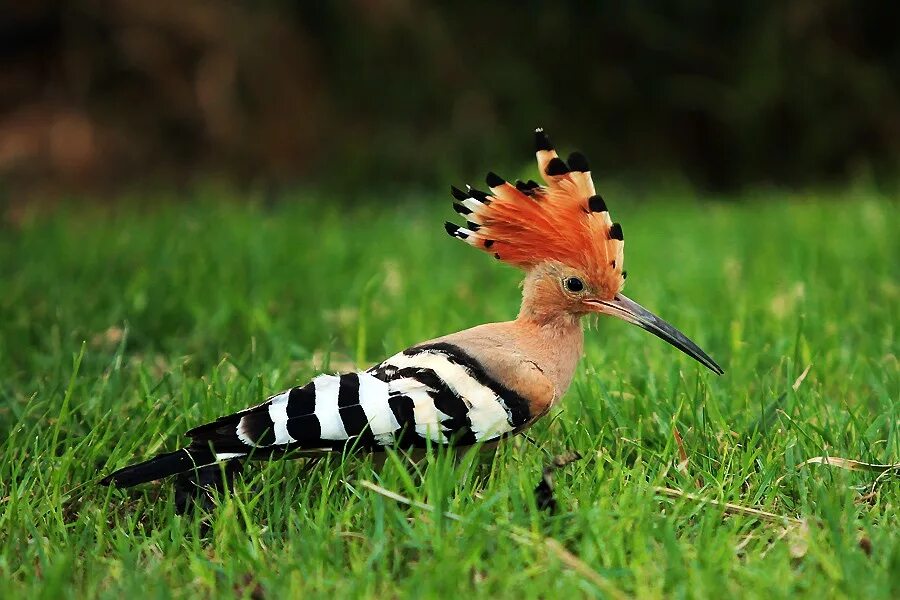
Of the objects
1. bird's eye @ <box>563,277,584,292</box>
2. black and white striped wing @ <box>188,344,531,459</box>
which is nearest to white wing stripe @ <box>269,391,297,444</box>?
black and white striped wing @ <box>188,344,531,459</box>

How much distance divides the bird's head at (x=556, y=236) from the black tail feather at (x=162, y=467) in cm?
76

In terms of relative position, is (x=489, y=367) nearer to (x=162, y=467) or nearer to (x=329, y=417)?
(x=329, y=417)

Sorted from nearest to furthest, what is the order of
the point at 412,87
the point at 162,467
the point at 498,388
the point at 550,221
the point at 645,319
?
the point at 162,467, the point at 498,388, the point at 550,221, the point at 645,319, the point at 412,87

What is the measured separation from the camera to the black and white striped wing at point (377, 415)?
8.24 feet

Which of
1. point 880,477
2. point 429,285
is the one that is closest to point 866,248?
point 429,285

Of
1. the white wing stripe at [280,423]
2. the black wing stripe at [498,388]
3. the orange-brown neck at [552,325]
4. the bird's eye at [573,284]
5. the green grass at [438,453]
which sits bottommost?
the green grass at [438,453]

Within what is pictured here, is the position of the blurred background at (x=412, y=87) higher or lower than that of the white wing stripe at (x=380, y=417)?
higher

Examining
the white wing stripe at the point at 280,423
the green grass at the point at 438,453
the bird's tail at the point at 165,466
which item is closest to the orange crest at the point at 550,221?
the green grass at the point at 438,453

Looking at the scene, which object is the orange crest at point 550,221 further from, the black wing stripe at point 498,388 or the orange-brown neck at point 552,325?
the black wing stripe at point 498,388

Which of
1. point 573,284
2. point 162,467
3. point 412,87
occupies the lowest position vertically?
point 162,467

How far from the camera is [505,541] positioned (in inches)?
89.2

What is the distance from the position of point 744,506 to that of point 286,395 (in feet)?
3.32

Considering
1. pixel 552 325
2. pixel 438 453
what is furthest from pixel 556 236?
pixel 438 453

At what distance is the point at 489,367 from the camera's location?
2641mm
